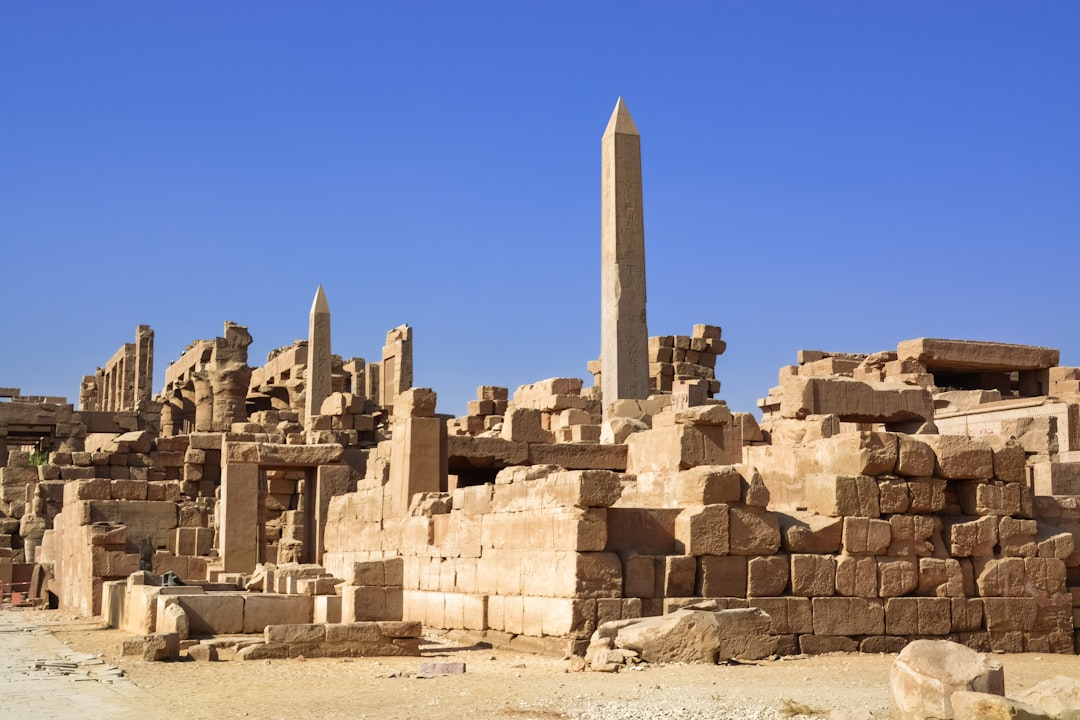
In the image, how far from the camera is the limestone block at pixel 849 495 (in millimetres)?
12188

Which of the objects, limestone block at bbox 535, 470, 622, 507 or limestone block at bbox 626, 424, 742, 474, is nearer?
limestone block at bbox 535, 470, 622, 507

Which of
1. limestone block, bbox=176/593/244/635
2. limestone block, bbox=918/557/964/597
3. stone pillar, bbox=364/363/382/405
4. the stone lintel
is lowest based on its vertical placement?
limestone block, bbox=176/593/244/635

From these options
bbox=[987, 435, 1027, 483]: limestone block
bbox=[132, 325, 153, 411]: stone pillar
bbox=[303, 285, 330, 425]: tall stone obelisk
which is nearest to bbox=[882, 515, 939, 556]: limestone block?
bbox=[987, 435, 1027, 483]: limestone block

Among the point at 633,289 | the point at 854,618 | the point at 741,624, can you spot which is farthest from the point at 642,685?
the point at 633,289

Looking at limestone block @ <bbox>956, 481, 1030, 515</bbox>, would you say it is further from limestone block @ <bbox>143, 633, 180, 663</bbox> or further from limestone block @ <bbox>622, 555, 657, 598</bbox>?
limestone block @ <bbox>143, 633, 180, 663</bbox>

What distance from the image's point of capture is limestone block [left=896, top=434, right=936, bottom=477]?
12.4 meters

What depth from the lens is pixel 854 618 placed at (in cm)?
1202

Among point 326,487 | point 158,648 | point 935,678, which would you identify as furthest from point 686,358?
point 935,678

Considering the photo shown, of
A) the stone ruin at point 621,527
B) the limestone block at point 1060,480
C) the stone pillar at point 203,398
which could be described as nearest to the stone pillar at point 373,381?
the stone pillar at point 203,398

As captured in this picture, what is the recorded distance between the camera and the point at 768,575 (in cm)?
1189

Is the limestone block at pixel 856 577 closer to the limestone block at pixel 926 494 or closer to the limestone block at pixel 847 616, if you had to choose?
the limestone block at pixel 847 616

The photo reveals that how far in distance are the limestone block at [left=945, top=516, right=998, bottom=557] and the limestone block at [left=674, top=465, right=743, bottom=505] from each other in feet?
7.22

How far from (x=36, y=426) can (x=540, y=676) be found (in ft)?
88.2

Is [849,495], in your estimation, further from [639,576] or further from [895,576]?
[639,576]
